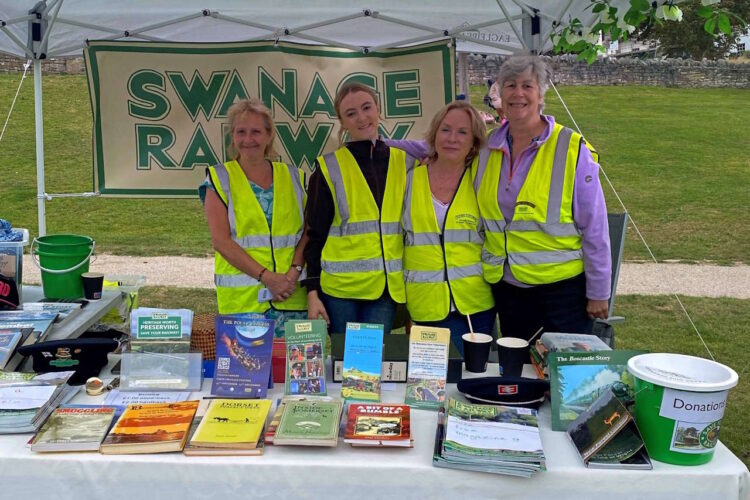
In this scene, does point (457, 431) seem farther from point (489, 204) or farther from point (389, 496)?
point (489, 204)

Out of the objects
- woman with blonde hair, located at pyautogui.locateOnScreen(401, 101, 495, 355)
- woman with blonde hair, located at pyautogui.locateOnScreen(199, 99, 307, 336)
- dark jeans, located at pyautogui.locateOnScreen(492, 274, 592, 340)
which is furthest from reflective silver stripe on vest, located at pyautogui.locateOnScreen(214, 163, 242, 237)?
dark jeans, located at pyautogui.locateOnScreen(492, 274, 592, 340)

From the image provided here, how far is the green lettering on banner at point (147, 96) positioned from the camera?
14.5 feet

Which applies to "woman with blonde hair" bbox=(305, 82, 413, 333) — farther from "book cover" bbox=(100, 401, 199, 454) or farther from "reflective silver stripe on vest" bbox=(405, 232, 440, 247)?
"book cover" bbox=(100, 401, 199, 454)

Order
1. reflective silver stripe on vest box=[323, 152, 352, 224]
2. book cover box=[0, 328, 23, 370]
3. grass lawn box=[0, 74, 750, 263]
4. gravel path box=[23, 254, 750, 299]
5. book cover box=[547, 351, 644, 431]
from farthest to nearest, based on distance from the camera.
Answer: grass lawn box=[0, 74, 750, 263], gravel path box=[23, 254, 750, 299], reflective silver stripe on vest box=[323, 152, 352, 224], book cover box=[0, 328, 23, 370], book cover box=[547, 351, 644, 431]

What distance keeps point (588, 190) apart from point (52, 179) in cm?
1172

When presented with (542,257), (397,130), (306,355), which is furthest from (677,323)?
(306,355)

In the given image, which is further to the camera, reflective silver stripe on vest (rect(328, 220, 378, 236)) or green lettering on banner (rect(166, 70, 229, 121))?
green lettering on banner (rect(166, 70, 229, 121))

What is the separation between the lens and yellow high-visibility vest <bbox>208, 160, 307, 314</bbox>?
309 centimetres

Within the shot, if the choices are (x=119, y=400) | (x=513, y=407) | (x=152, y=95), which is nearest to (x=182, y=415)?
(x=119, y=400)

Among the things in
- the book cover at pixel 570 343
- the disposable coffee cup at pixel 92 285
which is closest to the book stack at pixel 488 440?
the book cover at pixel 570 343

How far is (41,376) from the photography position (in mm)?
2156

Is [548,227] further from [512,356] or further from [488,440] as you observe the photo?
[488,440]

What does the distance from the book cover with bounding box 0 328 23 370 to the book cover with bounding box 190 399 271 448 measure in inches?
29.4

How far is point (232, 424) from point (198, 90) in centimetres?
308
